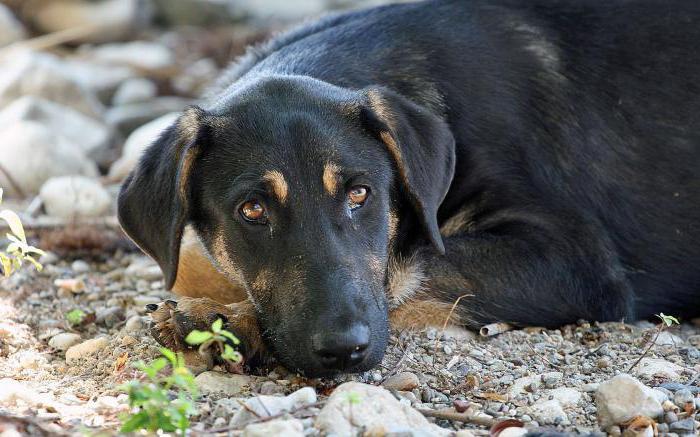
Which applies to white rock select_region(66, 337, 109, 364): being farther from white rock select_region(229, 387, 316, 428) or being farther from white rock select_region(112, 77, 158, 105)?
white rock select_region(112, 77, 158, 105)

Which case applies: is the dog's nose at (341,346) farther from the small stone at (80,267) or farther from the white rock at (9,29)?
the white rock at (9,29)

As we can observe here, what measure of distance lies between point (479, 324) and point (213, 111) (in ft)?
5.67

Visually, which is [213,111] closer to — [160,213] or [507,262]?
[160,213]

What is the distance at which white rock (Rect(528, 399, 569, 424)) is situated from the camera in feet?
13.4

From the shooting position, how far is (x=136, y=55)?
12.9 metres

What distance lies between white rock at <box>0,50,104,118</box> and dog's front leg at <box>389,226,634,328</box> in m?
5.34

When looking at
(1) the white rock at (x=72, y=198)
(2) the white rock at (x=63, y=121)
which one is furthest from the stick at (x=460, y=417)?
(2) the white rock at (x=63, y=121)

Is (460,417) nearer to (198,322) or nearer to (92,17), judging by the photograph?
(198,322)

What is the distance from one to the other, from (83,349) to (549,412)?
225 cm

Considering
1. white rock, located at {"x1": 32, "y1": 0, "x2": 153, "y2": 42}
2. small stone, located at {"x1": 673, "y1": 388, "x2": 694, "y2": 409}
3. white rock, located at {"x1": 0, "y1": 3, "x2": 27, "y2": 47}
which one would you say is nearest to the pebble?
small stone, located at {"x1": 673, "y1": 388, "x2": 694, "y2": 409}

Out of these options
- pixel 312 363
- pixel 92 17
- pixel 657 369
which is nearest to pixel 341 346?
pixel 312 363

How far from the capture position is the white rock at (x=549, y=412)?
4082 mm

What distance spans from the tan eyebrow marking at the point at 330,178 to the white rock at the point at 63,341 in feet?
5.32

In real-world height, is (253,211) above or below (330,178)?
below
